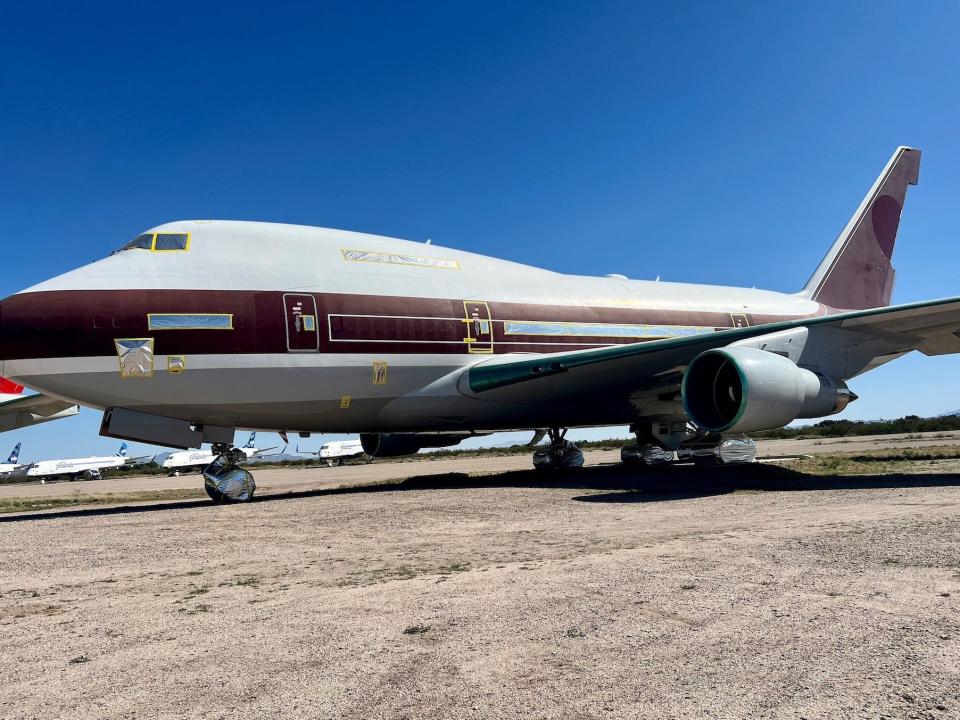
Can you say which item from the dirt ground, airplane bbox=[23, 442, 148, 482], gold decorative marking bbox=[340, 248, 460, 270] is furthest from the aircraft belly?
airplane bbox=[23, 442, 148, 482]

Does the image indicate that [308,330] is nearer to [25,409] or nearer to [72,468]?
[25,409]

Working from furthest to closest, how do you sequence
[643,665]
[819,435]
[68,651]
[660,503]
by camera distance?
[819,435]
[660,503]
[68,651]
[643,665]

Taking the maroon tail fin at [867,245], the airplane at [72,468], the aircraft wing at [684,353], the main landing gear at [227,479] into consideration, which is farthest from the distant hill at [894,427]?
the airplane at [72,468]

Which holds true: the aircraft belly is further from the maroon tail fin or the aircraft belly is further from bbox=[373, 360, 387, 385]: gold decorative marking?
the maroon tail fin

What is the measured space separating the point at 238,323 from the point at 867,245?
1915 cm

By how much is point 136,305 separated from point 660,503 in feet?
28.3

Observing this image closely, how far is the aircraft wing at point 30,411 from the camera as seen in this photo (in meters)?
18.9

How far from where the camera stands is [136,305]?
10.6 metres

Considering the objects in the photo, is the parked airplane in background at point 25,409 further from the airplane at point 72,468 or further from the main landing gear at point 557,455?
the airplane at point 72,468

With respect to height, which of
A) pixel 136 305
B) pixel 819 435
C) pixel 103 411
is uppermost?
pixel 136 305

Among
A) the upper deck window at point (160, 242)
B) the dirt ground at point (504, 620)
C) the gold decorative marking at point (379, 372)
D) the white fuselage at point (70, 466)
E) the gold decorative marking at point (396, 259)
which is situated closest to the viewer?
the dirt ground at point (504, 620)

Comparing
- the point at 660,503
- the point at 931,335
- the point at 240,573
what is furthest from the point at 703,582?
the point at 931,335

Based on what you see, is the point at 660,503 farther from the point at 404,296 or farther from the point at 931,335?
the point at 931,335

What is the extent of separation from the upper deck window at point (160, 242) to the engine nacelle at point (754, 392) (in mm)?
9039
